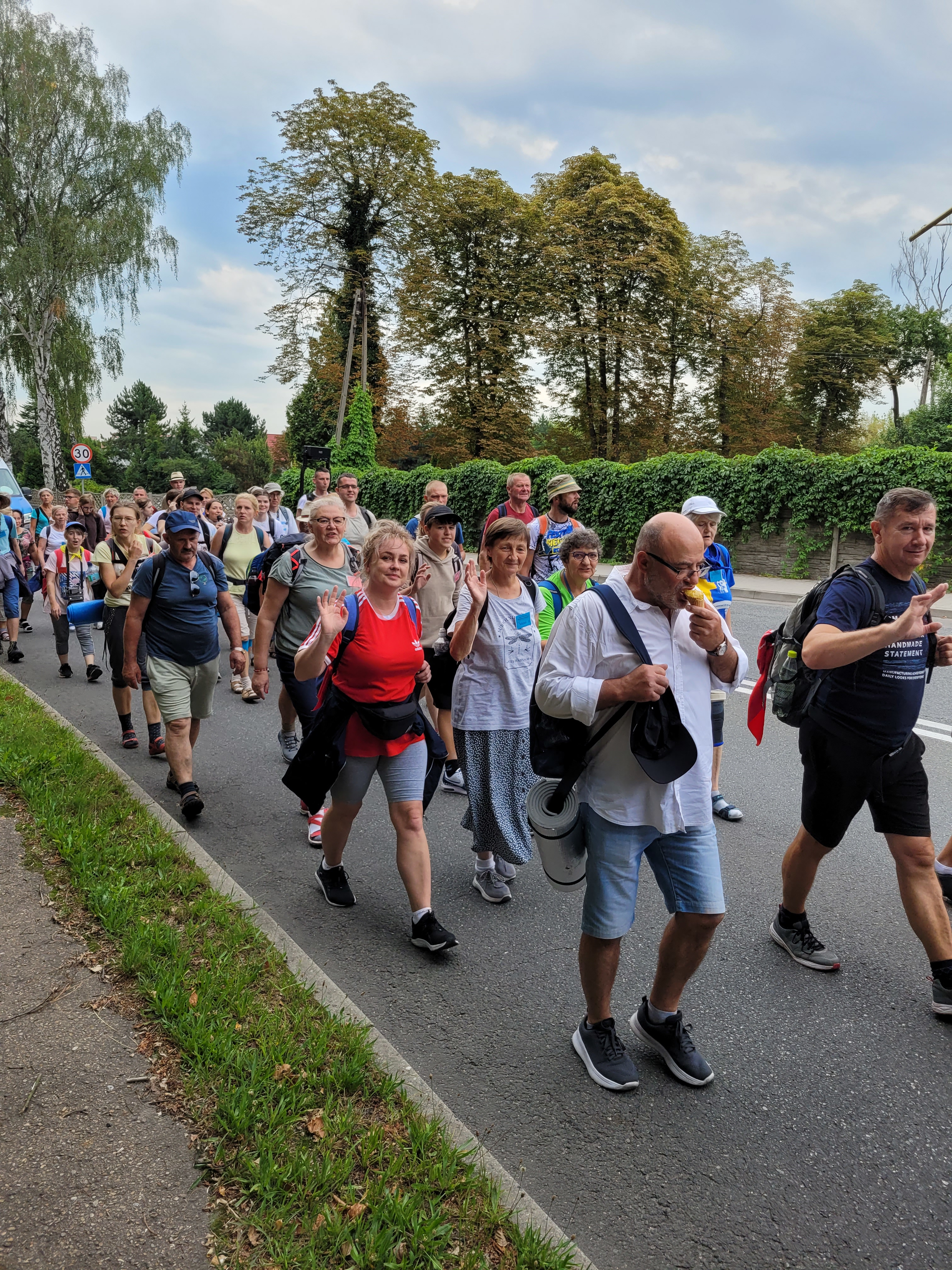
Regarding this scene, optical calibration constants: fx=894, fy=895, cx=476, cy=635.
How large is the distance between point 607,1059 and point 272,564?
12.8 ft

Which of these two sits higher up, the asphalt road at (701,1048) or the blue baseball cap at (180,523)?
the blue baseball cap at (180,523)

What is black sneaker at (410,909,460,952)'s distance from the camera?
12.2 ft

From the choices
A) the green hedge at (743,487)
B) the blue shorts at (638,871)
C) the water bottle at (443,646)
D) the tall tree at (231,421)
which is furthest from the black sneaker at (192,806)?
the tall tree at (231,421)

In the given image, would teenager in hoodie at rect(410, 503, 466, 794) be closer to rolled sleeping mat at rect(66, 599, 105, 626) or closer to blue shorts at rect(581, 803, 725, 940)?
rolled sleeping mat at rect(66, 599, 105, 626)

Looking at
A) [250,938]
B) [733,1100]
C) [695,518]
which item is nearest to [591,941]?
[733,1100]

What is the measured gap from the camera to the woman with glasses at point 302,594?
5277 millimetres

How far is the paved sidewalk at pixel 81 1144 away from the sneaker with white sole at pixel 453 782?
2974 millimetres

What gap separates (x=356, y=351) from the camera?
4050 cm

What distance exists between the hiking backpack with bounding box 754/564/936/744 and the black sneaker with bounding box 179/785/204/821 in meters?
3.34

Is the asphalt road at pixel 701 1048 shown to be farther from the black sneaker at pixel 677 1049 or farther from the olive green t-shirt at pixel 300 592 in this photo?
the olive green t-shirt at pixel 300 592

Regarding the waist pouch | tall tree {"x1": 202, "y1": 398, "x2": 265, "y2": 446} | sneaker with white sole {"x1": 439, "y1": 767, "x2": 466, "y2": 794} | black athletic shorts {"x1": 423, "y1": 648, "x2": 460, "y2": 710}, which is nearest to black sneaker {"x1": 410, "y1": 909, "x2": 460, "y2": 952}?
the waist pouch

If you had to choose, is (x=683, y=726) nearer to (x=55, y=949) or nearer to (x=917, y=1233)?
(x=917, y=1233)

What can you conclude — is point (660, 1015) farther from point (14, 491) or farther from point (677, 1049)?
point (14, 491)

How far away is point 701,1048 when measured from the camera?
3.13 metres
